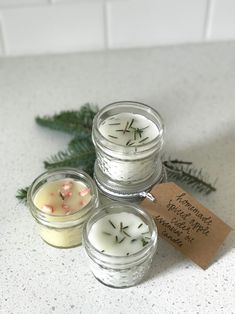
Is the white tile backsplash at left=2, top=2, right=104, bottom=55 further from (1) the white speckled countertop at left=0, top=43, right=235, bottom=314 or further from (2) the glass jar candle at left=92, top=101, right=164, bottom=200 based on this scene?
(2) the glass jar candle at left=92, top=101, right=164, bottom=200

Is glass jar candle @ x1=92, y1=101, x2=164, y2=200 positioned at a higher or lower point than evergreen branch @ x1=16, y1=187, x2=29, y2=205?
higher

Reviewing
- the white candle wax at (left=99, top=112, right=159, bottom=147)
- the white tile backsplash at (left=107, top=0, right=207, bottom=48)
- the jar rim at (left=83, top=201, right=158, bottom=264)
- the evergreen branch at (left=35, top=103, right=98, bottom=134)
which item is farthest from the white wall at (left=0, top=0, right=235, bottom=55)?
the jar rim at (left=83, top=201, right=158, bottom=264)

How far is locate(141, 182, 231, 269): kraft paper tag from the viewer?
2.08 ft

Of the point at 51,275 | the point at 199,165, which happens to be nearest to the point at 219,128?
the point at 199,165

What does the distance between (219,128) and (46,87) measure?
0.30 m

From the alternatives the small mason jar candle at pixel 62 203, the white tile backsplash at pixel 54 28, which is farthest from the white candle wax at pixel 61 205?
the white tile backsplash at pixel 54 28

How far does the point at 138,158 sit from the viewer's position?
0.63m

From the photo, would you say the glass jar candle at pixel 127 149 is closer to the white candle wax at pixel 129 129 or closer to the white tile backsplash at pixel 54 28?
the white candle wax at pixel 129 129

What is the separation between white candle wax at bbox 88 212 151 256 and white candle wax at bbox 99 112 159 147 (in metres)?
0.09

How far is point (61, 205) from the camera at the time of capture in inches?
25.5

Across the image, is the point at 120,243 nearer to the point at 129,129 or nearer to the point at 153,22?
the point at 129,129

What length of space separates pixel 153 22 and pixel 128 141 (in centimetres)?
35

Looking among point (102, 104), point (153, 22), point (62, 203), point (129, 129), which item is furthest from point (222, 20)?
point (62, 203)

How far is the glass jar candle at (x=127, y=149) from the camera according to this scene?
2.07 feet
